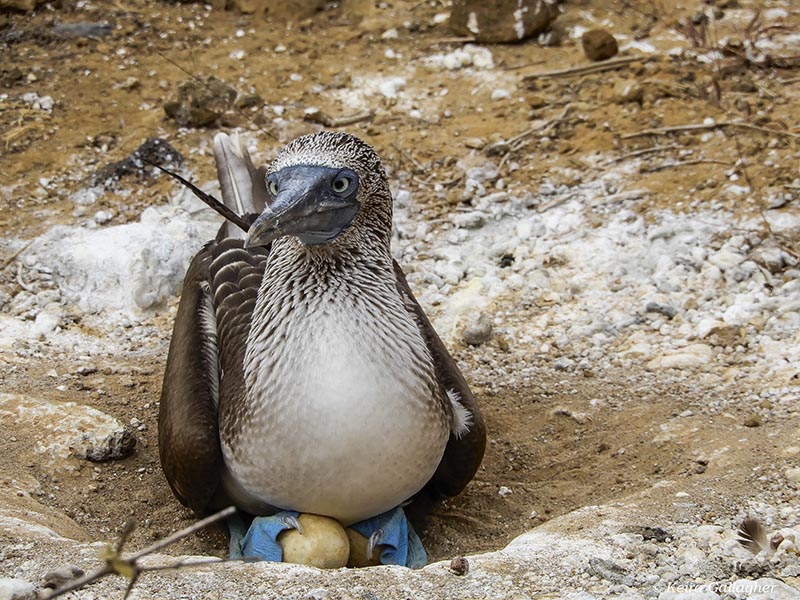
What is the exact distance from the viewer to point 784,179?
677 cm

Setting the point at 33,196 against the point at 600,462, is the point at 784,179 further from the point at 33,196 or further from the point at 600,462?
the point at 33,196

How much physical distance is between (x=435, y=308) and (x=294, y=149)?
8.28ft

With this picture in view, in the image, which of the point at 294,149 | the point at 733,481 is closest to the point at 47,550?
the point at 294,149

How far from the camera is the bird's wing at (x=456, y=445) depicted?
466cm

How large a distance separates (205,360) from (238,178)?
1.65 metres

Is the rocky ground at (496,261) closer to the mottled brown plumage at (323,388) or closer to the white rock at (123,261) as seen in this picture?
the white rock at (123,261)

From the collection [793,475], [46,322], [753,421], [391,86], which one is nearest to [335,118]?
[391,86]

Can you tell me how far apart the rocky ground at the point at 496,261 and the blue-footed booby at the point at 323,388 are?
0.48 meters

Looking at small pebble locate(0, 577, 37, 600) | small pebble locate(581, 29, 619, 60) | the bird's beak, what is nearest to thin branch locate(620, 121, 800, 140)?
small pebble locate(581, 29, 619, 60)

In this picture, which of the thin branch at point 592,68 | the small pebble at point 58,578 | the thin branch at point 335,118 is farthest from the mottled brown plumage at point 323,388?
the thin branch at point 592,68

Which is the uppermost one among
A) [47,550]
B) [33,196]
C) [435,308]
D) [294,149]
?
[294,149]

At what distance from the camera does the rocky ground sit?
3.91 meters

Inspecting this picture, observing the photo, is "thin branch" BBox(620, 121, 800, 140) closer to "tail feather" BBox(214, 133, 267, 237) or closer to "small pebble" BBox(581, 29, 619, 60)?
"small pebble" BBox(581, 29, 619, 60)

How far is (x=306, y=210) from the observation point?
3.89 metres
